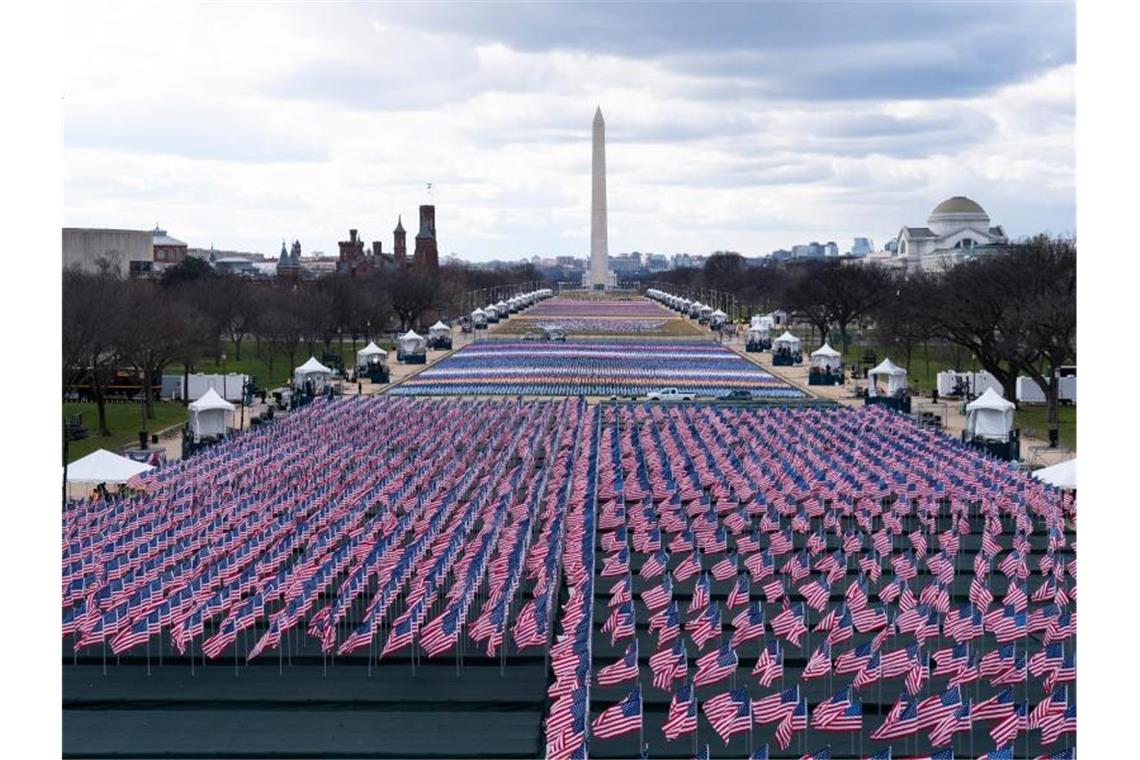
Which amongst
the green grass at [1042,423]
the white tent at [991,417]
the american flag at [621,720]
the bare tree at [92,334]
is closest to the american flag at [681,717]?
the american flag at [621,720]

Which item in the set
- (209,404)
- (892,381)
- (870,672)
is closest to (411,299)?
(892,381)

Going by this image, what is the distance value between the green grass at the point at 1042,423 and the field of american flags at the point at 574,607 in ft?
44.4

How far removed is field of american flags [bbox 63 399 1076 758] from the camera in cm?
2303

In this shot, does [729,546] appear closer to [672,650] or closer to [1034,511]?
[1034,511]

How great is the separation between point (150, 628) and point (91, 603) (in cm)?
162

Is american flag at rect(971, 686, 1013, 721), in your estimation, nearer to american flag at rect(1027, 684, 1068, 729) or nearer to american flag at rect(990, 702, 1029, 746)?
american flag at rect(990, 702, 1029, 746)

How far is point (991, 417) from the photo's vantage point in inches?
2096

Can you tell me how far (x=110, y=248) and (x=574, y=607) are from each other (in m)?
119

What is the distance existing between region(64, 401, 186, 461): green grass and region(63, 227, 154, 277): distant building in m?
59.5

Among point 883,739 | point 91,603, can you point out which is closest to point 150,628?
point 91,603

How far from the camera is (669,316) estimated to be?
536 ft

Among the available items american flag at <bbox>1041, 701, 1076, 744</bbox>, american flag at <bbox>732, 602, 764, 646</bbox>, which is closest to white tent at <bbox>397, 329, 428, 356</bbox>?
american flag at <bbox>732, 602, 764, 646</bbox>

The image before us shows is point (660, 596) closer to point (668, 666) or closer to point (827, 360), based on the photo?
point (668, 666)

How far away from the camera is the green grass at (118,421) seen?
54516 millimetres
